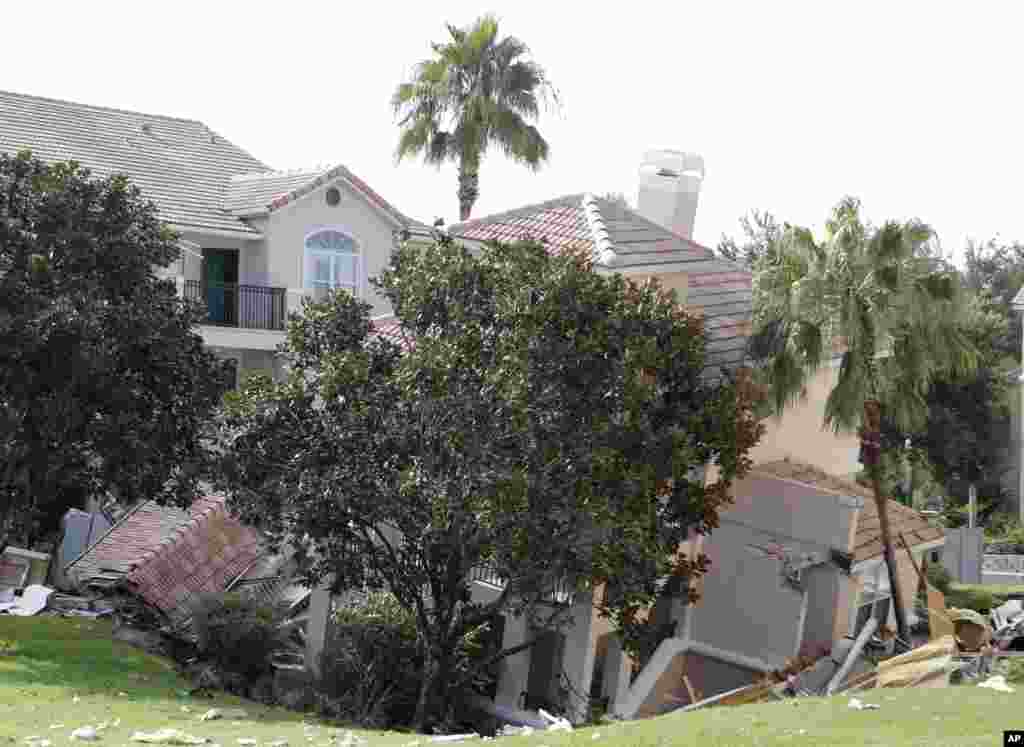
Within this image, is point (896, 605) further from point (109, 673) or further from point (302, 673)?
point (109, 673)

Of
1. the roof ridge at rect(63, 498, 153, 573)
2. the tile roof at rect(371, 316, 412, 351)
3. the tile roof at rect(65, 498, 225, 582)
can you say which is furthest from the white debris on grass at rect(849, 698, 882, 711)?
the roof ridge at rect(63, 498, 153, 573)

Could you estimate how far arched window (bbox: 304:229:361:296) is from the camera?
126 feet

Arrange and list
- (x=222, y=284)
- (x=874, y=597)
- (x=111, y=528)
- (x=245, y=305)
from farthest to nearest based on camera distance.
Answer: (x=245, y=305) → (x=222, y=284) → (x=111, y=528) → (x=874, y=597)

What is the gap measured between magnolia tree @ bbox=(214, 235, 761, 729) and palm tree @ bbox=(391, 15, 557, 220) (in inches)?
805

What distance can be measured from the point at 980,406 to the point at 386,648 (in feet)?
118

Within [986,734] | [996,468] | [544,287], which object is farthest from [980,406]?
[986,734]

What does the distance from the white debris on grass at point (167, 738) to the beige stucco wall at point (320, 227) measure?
68.3 ft

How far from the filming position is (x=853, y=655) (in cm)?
2500

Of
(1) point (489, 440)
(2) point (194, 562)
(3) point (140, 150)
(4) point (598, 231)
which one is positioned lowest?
(2) point (194, 562)

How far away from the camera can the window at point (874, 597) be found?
2780 centimetres

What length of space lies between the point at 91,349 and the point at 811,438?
553 inches

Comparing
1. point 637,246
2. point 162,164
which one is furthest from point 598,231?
point 162,164

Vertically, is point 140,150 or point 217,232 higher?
point 140,150

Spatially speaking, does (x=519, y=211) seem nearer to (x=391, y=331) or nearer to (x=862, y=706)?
(x=391, y=331)
